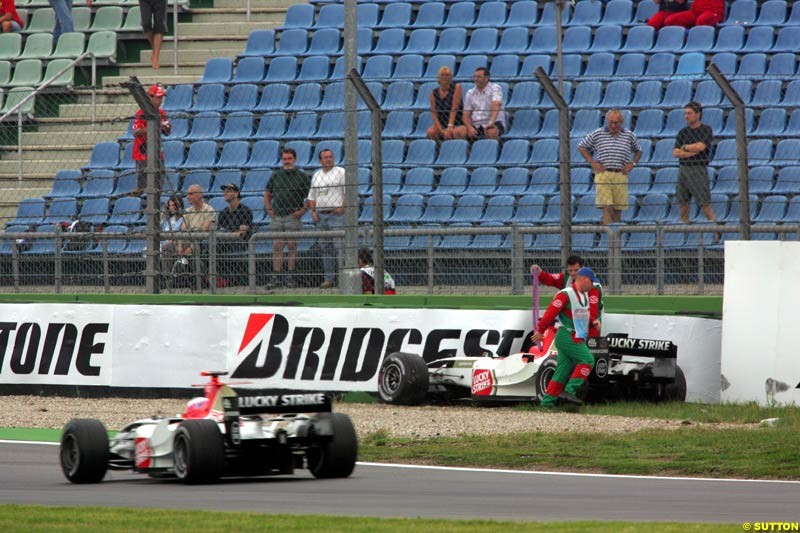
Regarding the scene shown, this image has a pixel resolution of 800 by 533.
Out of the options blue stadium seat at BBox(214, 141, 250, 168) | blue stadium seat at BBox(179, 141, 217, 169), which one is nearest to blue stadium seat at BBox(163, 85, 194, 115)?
blue stadium seat at BBox(179, 141, 217, 169)

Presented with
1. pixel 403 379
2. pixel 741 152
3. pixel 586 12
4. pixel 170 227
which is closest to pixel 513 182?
pixel 741 152

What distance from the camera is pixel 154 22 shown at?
24812 millimetres

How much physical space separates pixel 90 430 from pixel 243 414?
995 millimetres

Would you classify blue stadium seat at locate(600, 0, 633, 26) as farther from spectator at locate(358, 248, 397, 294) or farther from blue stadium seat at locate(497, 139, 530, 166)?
spectator at locate(358, 248, 397, 294)

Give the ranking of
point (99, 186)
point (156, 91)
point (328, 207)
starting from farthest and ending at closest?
point (99, 186) → point (156, 91) → point (328, 207)

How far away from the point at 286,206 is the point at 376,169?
1.10 meters

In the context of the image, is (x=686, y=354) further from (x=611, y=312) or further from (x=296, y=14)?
(x=296, y=14)

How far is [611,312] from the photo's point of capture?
15.2 metres

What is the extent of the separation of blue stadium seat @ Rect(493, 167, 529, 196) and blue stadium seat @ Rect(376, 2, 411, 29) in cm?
780

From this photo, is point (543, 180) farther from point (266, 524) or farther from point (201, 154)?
point (266, 524)

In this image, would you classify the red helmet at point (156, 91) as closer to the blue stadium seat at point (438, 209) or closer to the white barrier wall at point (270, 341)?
the white barrier wall at point (270, 341)

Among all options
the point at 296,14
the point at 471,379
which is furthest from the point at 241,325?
the point at 296,14

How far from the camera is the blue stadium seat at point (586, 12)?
23.2 m

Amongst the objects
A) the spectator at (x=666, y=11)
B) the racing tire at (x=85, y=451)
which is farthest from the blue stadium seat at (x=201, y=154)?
the racing tire at (x=85, y=451)
